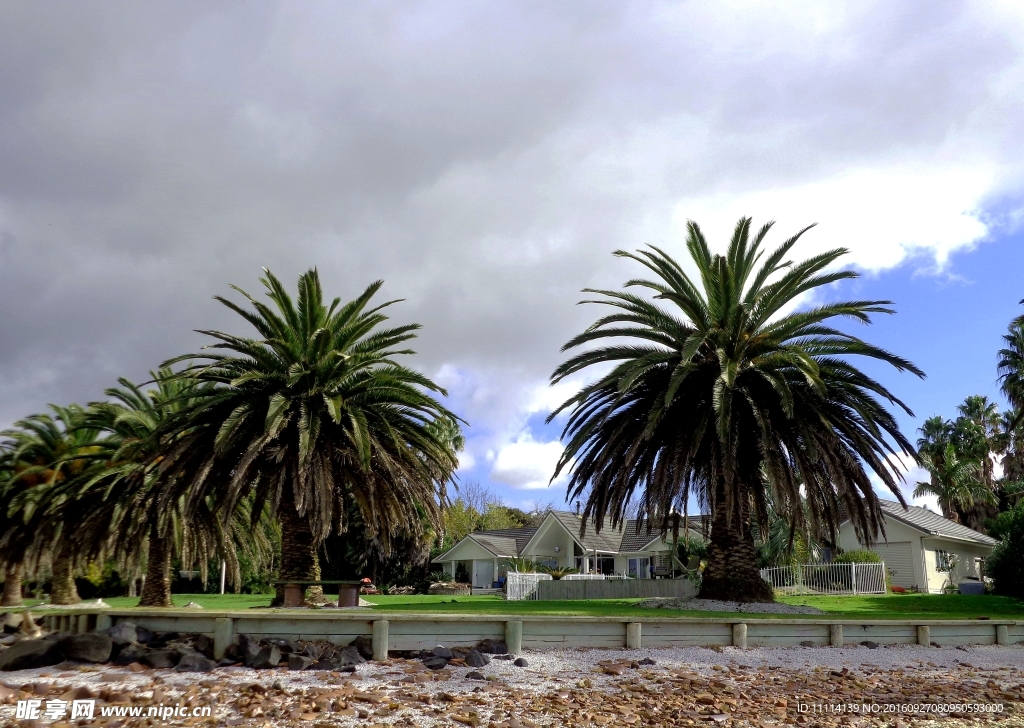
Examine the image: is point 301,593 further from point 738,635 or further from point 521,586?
point 521,586

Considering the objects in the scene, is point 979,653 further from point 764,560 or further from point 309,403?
point 764,560

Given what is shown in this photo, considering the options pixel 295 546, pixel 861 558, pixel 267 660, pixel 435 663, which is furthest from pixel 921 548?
pixel 267 660

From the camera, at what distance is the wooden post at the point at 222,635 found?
34.6 feet

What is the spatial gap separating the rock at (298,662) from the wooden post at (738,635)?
6.02m

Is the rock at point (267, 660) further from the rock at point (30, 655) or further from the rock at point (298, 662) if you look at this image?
the rock at point (30, 655)

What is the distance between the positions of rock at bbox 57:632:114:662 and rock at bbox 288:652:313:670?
227 centimetres

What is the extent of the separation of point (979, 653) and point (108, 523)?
2203 centimetres

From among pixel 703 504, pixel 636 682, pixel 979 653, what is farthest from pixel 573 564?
pixel 636 682

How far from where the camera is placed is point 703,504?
22609 millimetres

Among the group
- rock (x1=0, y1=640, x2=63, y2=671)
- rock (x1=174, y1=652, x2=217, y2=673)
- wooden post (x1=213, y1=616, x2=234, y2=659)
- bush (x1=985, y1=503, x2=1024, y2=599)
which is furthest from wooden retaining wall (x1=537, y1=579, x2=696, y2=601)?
rock (x1=0, y1=640, x2=63, y2=671)

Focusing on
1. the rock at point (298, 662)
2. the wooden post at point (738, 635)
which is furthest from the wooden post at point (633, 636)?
the rock at point (298, 662)

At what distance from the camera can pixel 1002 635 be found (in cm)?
1418

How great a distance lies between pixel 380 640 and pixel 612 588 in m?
22.9

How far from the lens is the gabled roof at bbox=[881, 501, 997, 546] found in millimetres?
38719
